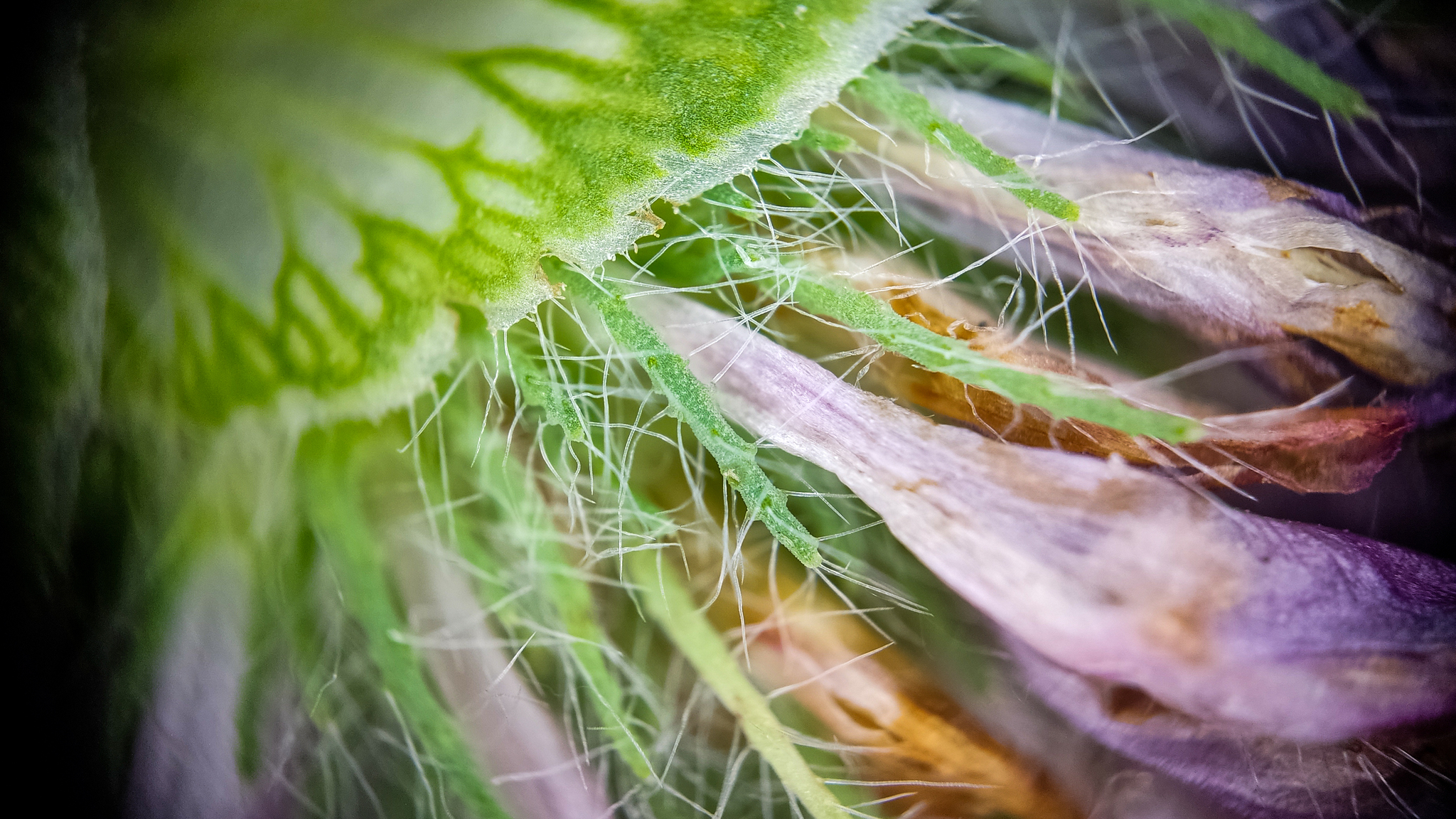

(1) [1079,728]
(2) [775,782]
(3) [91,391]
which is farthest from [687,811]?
(3) [91,391]

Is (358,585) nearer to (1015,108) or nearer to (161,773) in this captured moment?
(161,773)

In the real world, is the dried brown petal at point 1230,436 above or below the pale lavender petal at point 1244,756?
above

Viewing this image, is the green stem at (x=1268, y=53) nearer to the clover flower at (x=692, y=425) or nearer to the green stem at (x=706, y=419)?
the clover flower at (x=692, y=425)

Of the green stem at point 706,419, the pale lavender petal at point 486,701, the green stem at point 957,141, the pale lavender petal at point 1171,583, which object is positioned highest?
the green stem at point 957,141

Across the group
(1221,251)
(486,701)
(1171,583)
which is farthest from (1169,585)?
(486,701)

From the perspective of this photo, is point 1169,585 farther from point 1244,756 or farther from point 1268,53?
point 1268,53

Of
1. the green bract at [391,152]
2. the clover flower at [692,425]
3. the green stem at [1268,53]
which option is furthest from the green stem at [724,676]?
the green stem at [1268,53]
